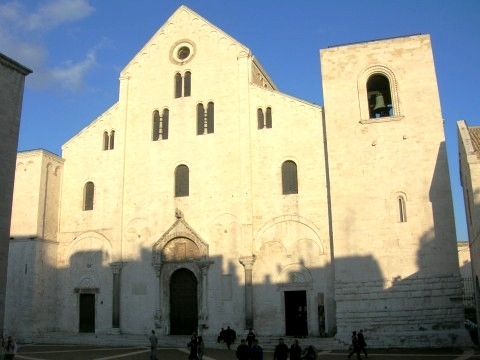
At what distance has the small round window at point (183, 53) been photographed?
93.1ft

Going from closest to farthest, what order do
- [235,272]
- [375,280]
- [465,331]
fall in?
1. [465,331]
2. [375,280]
3. [235,272]

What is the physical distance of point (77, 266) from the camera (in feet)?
90.2

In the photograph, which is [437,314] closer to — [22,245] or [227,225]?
[227,225]

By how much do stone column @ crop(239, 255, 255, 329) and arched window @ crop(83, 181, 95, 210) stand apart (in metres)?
9.46

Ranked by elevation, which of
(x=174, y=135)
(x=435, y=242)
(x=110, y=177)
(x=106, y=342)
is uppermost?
(x=174, y=135)

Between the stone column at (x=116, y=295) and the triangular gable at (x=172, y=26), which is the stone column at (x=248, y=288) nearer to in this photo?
the stone column at (x=116, y=295)

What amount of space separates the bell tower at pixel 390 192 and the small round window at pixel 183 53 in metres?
8.17

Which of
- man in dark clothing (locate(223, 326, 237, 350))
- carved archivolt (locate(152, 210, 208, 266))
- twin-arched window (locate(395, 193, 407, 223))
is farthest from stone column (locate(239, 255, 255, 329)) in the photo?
twin-arched window (locate(395, 193, 407, 223))

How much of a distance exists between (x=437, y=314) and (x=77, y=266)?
18006 mm

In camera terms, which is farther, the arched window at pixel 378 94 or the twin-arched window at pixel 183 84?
the twin-arched window at pixel 183 84

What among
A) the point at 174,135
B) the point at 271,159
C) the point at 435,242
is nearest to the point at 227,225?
the point at 271,159

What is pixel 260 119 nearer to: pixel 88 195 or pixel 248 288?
pixel 248 288

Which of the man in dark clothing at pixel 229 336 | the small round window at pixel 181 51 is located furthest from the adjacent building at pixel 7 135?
the small round window at pixel 181 51

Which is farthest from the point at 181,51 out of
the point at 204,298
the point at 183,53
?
the point at 204,298
